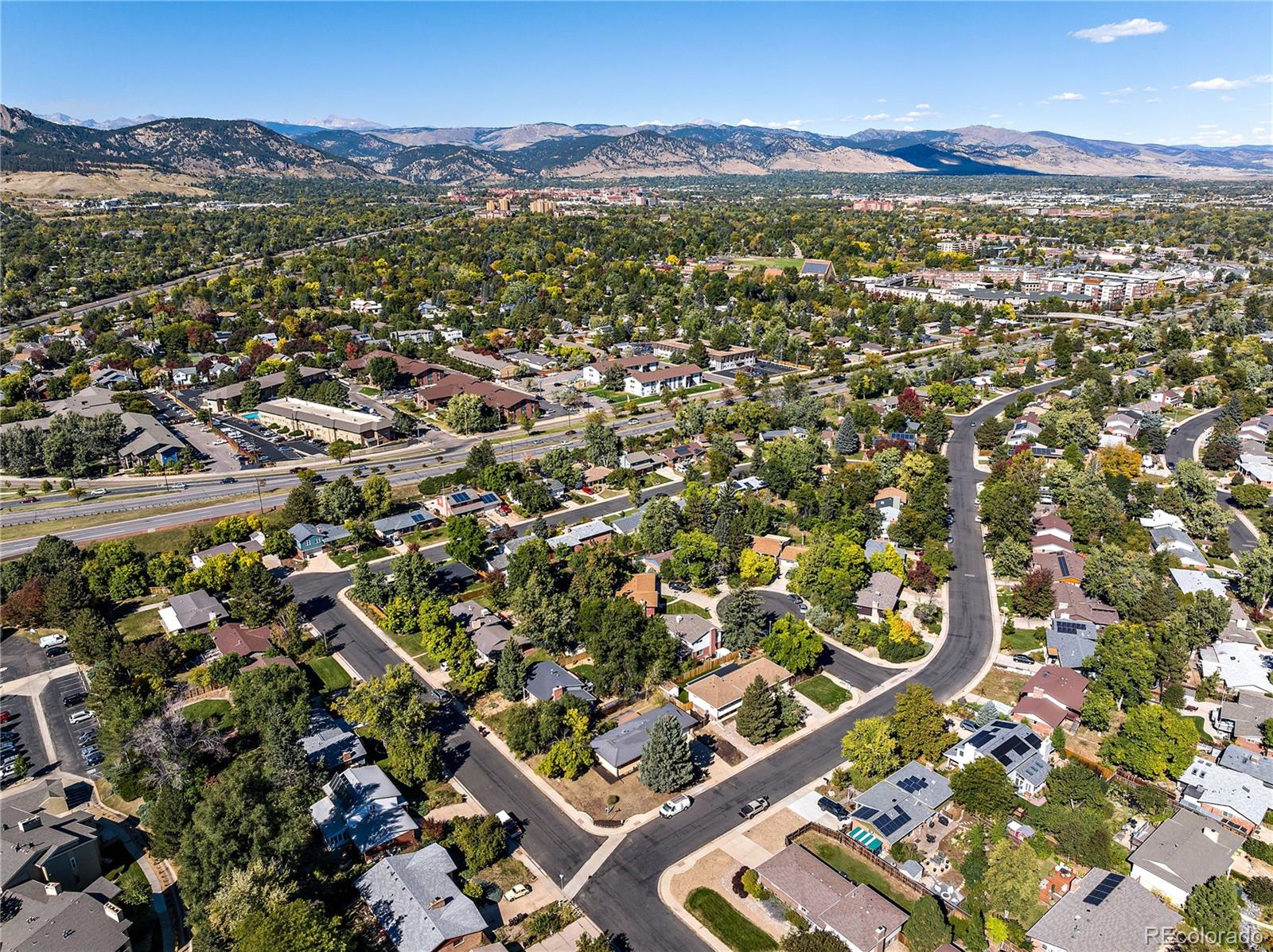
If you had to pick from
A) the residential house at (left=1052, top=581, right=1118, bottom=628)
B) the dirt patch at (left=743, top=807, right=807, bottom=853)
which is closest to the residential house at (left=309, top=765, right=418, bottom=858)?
the dirt patch at (left=743, top=807, right=807, bottom=853)

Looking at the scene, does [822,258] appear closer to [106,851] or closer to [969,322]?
[969,322]

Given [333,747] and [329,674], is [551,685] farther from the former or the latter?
[329,674]

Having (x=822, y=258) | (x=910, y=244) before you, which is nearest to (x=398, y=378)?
(x=822, y=258)

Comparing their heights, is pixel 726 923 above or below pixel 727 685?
below

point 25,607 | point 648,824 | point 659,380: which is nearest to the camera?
point 648,824

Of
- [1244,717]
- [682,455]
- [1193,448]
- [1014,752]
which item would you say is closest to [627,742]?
[1014,752]

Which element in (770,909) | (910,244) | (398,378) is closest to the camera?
(770,909)
